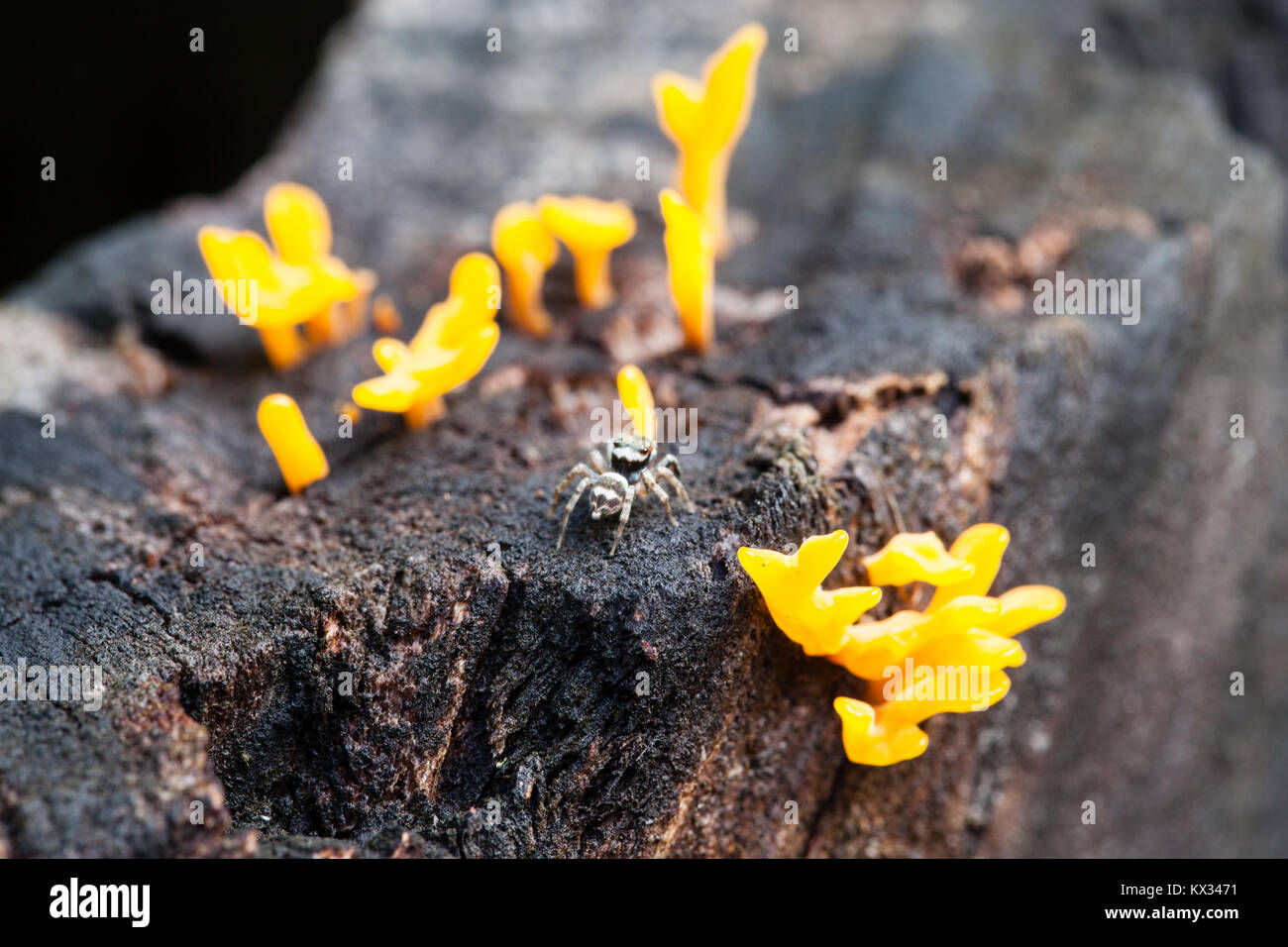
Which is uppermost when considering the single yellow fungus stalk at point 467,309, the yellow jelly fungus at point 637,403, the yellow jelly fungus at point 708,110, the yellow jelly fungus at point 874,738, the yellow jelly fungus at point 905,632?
the yellow jelly fungus at point 708,110

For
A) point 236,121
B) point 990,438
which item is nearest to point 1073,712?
point 990,438

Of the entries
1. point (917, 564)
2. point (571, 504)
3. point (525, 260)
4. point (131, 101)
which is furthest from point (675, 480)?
point (131, 101)

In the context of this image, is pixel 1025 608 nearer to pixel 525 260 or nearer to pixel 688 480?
pixel 688 480

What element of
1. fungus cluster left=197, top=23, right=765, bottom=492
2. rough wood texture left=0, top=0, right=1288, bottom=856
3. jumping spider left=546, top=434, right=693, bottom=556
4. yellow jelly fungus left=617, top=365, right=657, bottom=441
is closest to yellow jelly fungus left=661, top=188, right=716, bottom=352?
fungus cluster left=197, top=23, right=765, bottom=492

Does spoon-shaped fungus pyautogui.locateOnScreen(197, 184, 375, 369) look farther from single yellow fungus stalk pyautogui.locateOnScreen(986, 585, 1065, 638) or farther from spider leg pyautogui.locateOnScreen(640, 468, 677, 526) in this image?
single yellow fungus stalk pyautogui.locateOnScreen(986, 585, 1065, 638)

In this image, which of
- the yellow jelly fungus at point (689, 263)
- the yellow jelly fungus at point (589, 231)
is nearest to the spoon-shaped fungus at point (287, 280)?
the yellow jelly fungus at point (589, 231)

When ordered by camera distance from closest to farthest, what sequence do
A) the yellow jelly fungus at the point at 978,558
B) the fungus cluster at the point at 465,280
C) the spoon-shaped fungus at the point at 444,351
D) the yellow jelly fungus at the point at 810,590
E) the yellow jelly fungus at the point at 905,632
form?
the yellow jelly fungus at the point at 810,590 < the yellow jelly fungus at the point at 905,632 < the yellow jelly fungus at the point at 978,558 < the spoon-shaped fungus at the point at 444,351 < the fungus cluster at the point at 465,280

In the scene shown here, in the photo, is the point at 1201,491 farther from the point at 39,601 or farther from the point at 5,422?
the point at 5,422

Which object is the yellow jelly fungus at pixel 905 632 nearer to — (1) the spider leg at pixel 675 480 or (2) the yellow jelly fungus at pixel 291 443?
(1) the spider leg at pixel 675 480
